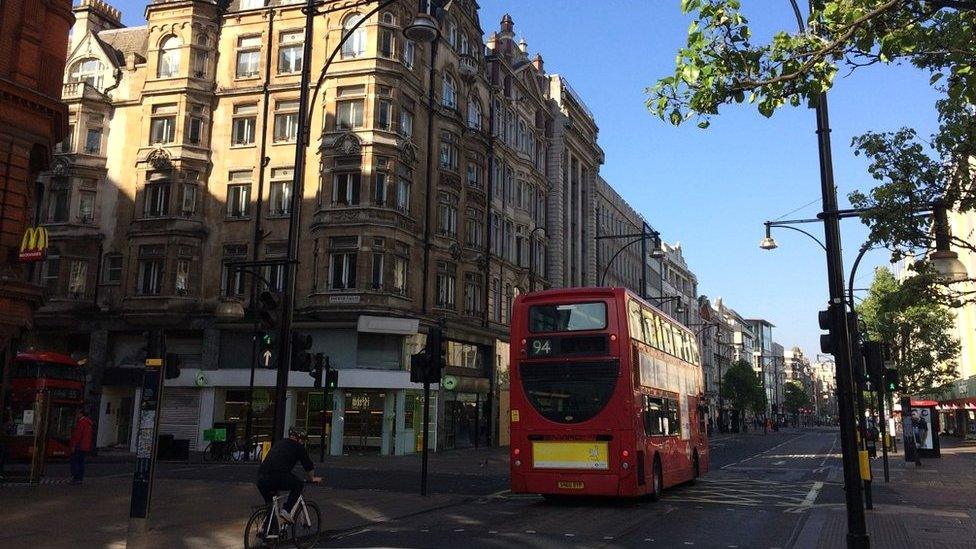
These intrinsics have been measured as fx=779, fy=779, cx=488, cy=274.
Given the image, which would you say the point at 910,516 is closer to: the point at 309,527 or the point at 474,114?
the point at 309,527

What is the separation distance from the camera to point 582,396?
1596cm

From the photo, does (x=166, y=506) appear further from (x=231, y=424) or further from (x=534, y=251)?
(x=534, y=251)

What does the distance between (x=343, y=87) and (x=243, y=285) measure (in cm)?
1007

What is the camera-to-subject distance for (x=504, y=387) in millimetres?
43969

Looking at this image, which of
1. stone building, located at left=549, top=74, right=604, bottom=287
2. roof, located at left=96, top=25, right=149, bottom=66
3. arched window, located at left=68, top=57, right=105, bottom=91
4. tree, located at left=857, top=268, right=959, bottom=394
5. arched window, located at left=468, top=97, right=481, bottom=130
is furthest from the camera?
tree, located at left=857, top=268, right=959, bottom=394

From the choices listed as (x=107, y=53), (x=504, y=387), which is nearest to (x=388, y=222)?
(x=504, y=387)

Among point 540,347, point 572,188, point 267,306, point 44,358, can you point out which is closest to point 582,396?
point 540,347

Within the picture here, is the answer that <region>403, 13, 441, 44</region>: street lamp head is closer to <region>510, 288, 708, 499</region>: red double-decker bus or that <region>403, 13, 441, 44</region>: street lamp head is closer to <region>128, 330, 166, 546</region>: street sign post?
<region>510, 288, 708, 499</region>: red double-decker bus

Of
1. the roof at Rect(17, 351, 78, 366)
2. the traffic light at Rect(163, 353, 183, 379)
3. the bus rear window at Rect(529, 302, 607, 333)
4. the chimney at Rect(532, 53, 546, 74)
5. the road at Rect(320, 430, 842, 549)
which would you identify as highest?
the chimney at Rect(532, 53, 546, 74)

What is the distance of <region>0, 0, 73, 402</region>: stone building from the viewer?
1914cm

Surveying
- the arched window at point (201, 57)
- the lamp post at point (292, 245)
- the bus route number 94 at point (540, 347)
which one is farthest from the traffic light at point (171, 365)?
the arched window at point (201, 57)

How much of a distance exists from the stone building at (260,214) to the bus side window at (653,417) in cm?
1732

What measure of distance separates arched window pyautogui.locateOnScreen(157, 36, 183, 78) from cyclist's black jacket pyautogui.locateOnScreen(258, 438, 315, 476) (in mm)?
31532

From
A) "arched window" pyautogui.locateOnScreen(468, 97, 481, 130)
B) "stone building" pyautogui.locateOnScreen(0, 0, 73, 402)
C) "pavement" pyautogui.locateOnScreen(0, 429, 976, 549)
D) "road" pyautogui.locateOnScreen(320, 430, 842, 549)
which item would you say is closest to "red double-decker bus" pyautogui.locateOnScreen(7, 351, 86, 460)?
"pavement" pyautogui.locateOnScreen(0, 429, 976, 549)
